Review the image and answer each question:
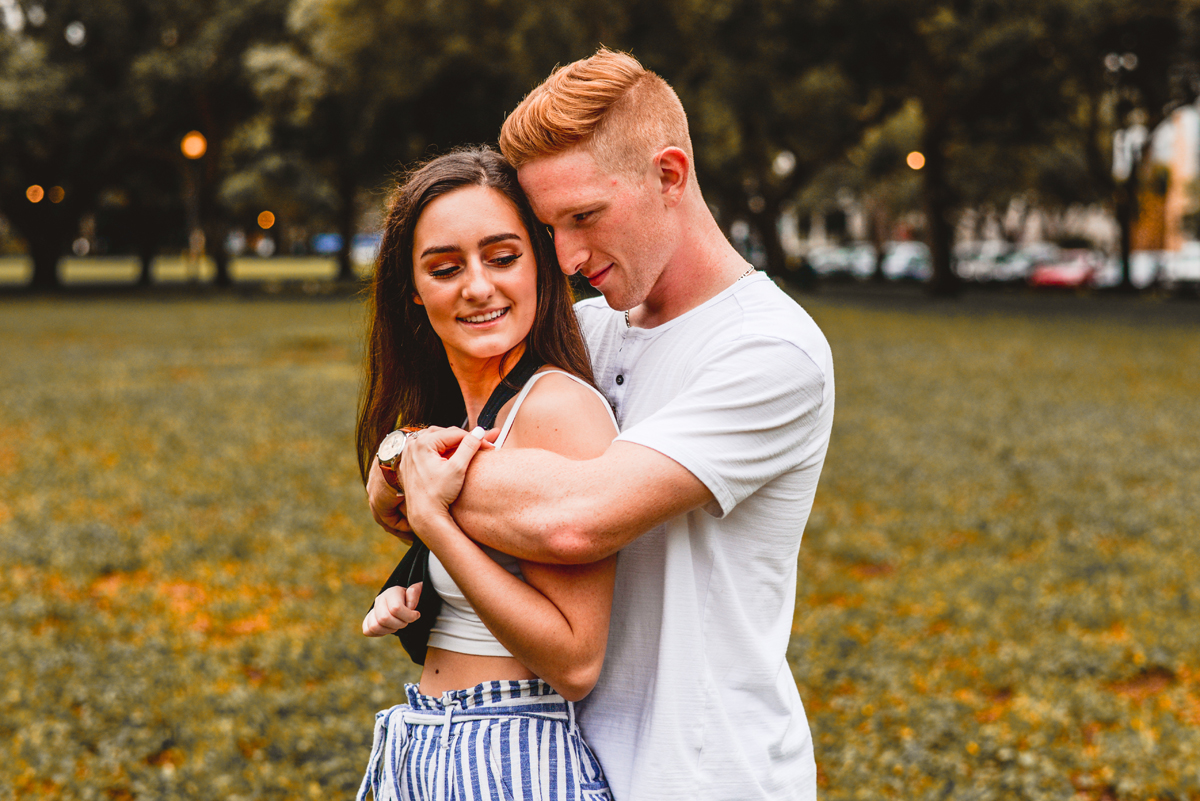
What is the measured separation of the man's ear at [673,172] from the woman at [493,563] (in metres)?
0.24

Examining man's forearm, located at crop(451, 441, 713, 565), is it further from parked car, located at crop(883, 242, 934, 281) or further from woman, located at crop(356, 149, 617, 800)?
parked car, located at crop(883, 242, 934, 281)

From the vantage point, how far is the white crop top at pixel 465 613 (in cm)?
180

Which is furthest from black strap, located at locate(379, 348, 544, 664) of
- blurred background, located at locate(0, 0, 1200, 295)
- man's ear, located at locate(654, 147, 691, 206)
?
blurred background, located at locate(0, 0, 1200, 295)

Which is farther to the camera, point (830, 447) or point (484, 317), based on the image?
point (830, 447)

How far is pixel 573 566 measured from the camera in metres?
1.69

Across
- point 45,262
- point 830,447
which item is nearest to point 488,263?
point 830,447

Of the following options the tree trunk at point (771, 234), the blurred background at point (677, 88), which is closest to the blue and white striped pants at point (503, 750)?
the blurred background at point (677, 88)

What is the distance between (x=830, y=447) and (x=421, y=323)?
327 inches

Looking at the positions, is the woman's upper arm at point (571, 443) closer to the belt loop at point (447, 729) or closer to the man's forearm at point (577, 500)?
the man's forearm at point (577, 500)

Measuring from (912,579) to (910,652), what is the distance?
110 centimetres

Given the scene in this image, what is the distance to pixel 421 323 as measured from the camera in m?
2.00

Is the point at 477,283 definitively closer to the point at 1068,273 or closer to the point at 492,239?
the point at 492,239

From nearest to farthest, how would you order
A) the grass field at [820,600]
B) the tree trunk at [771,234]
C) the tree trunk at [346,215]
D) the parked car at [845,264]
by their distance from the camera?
the grass field at [820,600], the tree trunk at [771,234], the tree trunk at [346,215], the parked car at [845,264]

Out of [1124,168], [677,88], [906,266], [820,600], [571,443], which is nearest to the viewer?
[571,443]
